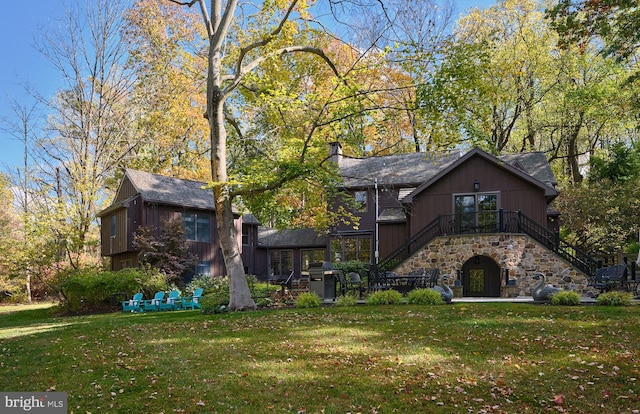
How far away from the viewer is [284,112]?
2048cm

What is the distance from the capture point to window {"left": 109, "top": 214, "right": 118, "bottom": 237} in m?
25.7

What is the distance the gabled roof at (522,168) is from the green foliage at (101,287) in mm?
11673

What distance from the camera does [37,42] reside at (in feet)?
88.5

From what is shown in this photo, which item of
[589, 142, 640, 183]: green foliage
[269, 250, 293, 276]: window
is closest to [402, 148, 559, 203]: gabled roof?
[589, 142, 640, 183]: green foliage

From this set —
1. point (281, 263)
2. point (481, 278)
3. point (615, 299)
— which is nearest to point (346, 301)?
point (615, 299)

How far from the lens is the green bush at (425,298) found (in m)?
14.2

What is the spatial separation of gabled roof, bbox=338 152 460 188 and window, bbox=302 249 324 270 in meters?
4.85

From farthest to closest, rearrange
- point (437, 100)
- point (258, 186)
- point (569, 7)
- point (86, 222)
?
point (86, 222) → point (258, 186) → point (437, 100) → point (569, 7)

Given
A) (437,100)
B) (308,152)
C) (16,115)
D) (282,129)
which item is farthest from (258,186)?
(16,115)

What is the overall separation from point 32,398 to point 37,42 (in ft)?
87.0

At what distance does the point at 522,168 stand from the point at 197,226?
1649 cm

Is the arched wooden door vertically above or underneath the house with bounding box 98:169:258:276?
underneath

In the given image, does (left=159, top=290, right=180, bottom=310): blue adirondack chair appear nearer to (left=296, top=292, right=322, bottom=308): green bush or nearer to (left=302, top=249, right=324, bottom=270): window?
Result: (left=296, top=292, right=322, bottom=308): green bush

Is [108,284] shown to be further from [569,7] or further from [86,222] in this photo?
[569,7]
